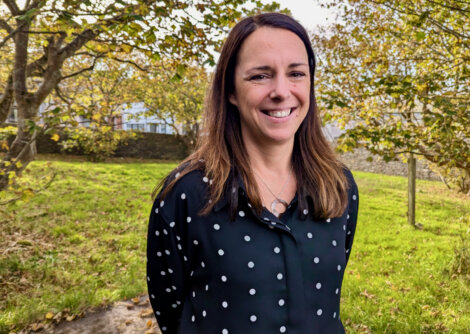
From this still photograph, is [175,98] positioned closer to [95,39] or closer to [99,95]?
[99,95]

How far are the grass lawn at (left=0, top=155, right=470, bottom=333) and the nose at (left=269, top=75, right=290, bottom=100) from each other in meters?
3.53

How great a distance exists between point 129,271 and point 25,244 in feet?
7.37

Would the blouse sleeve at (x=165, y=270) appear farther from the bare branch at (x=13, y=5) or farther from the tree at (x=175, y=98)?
the tree at (x=175, y=98)

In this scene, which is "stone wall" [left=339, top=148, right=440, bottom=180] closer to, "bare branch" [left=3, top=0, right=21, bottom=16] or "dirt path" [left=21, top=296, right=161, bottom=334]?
"dirt path" [left=21, top=296, right=161, bottom=334]

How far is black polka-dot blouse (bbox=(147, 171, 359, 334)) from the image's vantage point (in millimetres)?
1399

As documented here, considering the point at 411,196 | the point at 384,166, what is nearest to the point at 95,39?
the point at 411,196

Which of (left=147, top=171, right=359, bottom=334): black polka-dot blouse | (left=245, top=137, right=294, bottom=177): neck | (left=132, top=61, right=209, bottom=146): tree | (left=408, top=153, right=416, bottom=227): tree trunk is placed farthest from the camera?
(left=132, top=61, right=209, bottom=146): tree

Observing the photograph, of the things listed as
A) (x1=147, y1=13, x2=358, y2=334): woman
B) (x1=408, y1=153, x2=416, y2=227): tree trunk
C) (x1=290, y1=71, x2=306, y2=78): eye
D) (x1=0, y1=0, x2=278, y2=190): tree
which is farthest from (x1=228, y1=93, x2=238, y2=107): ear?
(x1=408, y1=153, x2=416, y2=227): tree trunk

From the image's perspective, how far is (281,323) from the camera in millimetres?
1399

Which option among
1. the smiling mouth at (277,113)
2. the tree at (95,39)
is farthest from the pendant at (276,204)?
the tree at (95,39)

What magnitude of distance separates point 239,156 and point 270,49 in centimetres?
52

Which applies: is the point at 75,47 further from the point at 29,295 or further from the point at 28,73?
the point at 29,295

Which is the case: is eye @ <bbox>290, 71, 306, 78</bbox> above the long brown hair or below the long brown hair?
above

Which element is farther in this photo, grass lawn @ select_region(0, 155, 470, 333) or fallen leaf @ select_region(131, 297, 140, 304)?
fallen leaf @ select_region(131, 297, 140, 304)
